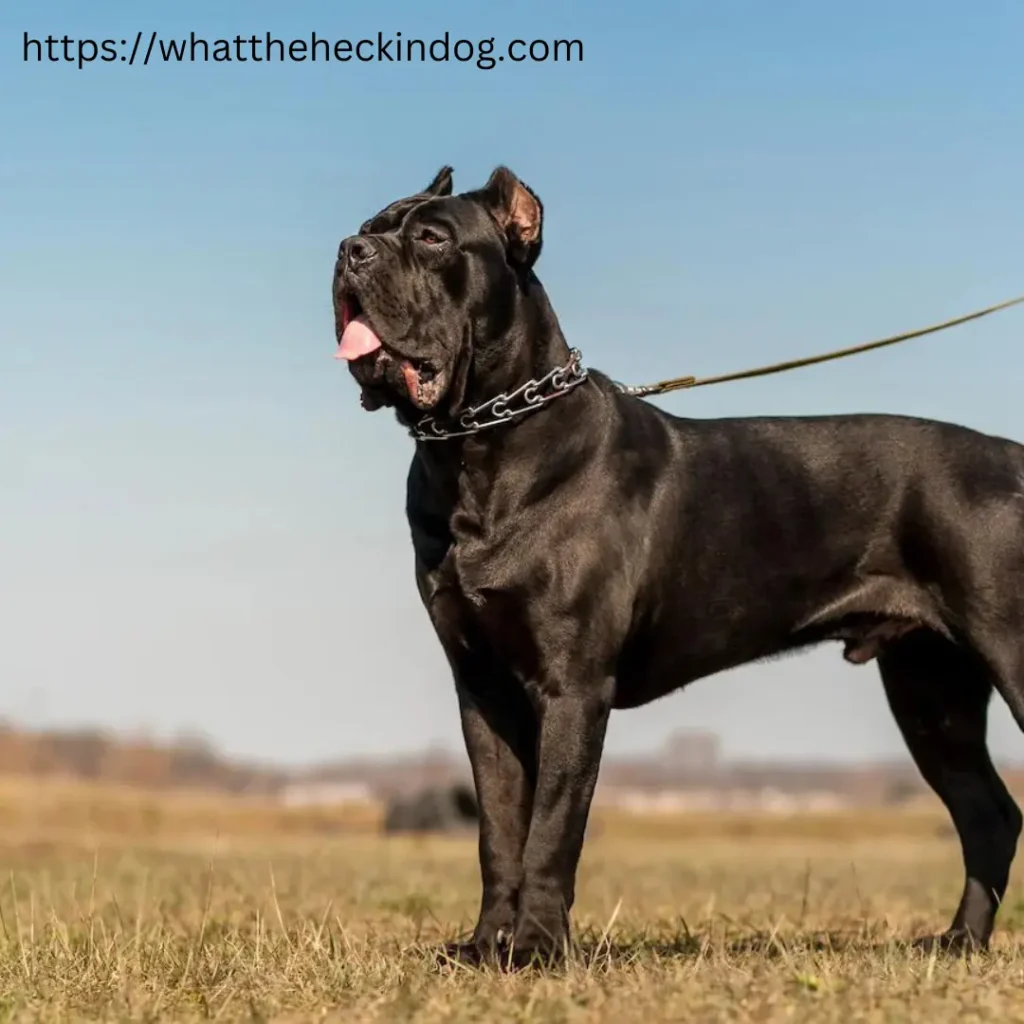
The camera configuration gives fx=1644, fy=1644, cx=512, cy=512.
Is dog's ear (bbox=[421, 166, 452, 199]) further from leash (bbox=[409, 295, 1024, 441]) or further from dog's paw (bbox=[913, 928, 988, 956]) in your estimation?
dog's paw (bbox=[913, 928, 988, 956])

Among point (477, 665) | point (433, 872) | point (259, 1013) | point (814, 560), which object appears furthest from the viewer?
point (433, 872)

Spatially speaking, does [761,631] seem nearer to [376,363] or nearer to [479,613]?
[479,613]

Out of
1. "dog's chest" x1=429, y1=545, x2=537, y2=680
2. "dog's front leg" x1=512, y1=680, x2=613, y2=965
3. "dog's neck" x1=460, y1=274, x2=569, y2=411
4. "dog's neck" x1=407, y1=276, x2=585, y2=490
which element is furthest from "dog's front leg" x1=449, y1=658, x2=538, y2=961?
"dog's neck" x1=460, y1=274, x2=569, y2=411

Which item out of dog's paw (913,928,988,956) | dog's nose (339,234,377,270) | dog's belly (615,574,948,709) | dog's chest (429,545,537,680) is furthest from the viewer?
dog's paw (913,928,988,956)

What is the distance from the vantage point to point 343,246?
4648mm

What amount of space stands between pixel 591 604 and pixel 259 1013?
150 centimetres

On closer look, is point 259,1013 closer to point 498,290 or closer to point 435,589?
point 435,589

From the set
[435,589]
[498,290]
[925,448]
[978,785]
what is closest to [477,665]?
[435,589]

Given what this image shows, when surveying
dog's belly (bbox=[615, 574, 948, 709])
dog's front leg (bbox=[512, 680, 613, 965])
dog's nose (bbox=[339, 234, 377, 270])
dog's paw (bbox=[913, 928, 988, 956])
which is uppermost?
dog's nose (bbox=[339, 234, 377, 270])

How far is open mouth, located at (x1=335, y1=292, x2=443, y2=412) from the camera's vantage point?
464cm

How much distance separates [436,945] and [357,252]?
2106 mm

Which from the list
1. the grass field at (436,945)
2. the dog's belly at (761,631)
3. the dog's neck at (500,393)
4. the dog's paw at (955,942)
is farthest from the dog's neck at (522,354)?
the dog's paw at (955,942)

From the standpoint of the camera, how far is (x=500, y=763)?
503 cm

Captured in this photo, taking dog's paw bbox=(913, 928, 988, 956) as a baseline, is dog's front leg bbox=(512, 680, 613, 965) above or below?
above
